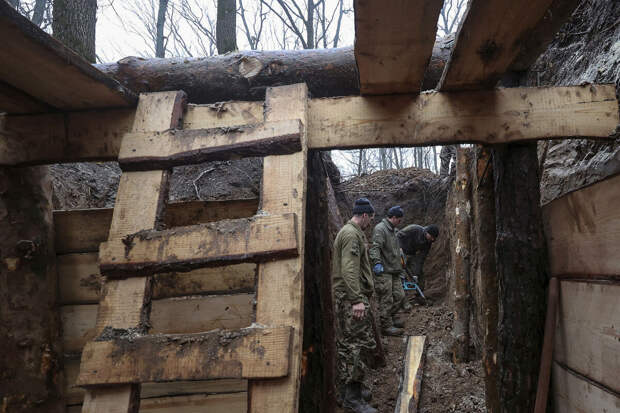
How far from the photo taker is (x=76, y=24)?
4.68m

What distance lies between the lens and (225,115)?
2.16 m

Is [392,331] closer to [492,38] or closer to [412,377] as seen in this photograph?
[412,377]

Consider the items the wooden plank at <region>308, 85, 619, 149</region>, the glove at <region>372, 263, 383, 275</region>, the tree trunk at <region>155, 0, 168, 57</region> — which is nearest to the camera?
the wooden plank at <region>308, 85, 619, 149</region>

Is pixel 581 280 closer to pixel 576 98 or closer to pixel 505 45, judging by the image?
pixel 576 98

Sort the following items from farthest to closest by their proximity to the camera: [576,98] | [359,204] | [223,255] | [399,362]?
[399,362] → [359,204] → [576,98] → [223,255]

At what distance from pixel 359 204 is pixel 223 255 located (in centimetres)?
299

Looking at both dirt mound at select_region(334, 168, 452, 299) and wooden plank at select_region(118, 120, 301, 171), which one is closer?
wooden plank at select_region(118, 120, 301, 171)

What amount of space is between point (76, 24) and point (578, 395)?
581cm

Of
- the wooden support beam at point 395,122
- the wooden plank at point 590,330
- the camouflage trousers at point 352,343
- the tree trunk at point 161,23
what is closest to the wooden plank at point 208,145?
the wooden support beam at point 395,122

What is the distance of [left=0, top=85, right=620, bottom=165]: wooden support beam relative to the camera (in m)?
2.13

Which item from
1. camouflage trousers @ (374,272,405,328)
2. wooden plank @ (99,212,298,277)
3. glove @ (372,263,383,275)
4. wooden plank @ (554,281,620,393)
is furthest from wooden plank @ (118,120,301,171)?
camouflage trousers @ (374,272,405,328)

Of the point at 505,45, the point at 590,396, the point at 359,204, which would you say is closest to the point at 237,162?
the point at 359,204

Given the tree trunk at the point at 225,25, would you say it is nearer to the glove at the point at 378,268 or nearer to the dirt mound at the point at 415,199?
the dirt mound at the point at 415,199

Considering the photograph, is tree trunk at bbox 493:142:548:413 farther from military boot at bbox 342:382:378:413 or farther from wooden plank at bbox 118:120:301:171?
military boot at bbox 342:382:378:413
